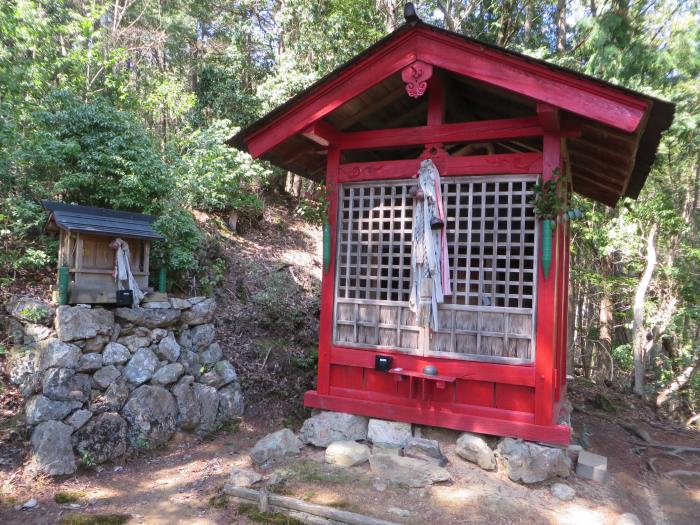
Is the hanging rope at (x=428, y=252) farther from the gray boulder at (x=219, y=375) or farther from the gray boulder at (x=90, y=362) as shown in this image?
the gray boulder at (x=90, y=362)

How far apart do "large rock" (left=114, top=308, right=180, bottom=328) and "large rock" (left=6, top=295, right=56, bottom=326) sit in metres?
0.83

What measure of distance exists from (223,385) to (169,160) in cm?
660

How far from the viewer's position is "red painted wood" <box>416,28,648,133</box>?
184 inches

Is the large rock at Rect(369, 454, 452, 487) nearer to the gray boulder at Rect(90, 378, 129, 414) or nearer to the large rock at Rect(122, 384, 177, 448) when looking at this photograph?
the large rock at Rect(122, 384, 177, 448)

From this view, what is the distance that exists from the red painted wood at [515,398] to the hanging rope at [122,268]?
17.0 feet

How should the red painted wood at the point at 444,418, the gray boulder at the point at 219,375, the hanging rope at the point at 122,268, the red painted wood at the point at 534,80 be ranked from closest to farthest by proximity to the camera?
the red painted wood at the point at 534,80, the red painted wood at the point at 444,418, the hanging rope at the point at 122,268, the gray boulder at the point at 219,375

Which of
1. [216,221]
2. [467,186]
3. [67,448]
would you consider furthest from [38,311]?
[216,221]

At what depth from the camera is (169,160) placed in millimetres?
11797

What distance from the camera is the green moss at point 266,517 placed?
14.4ft

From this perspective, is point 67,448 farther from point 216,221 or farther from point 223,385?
point 216,221

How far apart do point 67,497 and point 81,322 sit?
2220 mm

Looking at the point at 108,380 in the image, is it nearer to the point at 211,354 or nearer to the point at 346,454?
the point at 211,354

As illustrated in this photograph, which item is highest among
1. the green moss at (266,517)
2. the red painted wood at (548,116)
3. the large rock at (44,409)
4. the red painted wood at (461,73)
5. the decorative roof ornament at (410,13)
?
the decorative roof ornament at (410,13)

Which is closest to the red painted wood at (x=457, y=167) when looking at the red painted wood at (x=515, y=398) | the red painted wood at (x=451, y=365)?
the red painted wood at (x=451, y=365)
